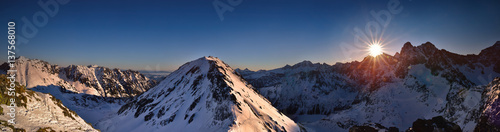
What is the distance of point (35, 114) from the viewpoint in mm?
20641

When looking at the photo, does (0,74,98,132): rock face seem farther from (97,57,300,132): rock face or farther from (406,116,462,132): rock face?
(406,116,462,132): rock face

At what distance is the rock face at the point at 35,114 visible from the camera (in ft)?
58.6

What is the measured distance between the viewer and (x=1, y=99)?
62.3ft

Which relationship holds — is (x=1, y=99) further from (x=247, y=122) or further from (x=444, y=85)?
(x=444, y=85)

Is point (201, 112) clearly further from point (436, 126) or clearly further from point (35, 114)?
point (436, 126)

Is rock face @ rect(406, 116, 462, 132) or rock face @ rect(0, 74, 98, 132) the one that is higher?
rock face @ rect(0, 74, 98, 132)

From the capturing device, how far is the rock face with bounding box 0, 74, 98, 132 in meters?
17.9

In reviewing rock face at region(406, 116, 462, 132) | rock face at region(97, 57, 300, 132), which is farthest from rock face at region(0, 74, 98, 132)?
rock face at region(406, 116, 462, 132)

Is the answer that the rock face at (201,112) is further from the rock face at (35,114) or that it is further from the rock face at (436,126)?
the rock face at (35,114)

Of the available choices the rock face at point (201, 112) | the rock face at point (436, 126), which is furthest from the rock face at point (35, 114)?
the rock face at point (436, 126)

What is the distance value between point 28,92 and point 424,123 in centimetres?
7369

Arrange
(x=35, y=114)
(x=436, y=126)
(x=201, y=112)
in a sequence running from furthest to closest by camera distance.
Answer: (x=201, y=112), (x=436, y=126), (x=35, y=114)

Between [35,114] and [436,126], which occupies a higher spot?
[35,114]

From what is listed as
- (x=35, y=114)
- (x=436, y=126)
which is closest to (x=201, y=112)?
(x=35, y=114)
